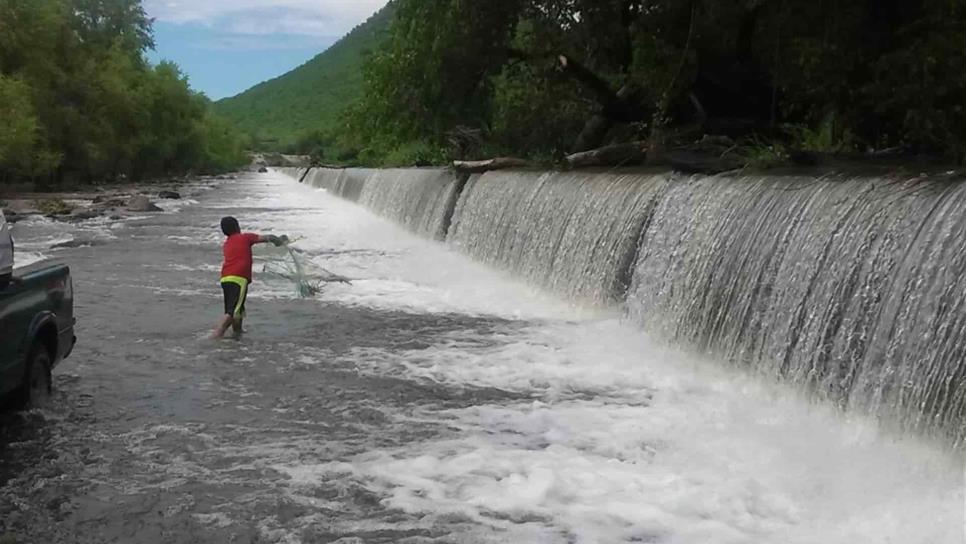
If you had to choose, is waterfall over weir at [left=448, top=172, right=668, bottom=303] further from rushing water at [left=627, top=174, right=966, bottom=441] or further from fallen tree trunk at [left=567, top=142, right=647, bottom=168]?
rushing water at [left=627, top=174, right=966, bottom=441]

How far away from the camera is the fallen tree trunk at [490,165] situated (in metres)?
22.0

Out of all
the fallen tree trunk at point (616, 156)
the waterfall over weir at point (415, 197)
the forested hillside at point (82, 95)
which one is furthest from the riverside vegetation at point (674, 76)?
the forested hillside at point (82, 95)

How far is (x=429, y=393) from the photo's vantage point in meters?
8.28

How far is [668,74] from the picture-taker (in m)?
19.0

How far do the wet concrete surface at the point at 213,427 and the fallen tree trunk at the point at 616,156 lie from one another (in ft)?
21.8

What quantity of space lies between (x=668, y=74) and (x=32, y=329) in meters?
14.6

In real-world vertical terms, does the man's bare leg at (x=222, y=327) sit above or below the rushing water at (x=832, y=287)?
below

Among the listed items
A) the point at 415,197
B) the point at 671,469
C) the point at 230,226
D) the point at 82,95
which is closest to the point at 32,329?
the point at 230,226

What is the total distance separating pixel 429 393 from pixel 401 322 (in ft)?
12.3

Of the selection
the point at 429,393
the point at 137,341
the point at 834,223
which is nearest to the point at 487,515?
A: the point at 429,393

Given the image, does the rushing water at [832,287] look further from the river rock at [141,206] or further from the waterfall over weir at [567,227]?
the river rock at [141,206]

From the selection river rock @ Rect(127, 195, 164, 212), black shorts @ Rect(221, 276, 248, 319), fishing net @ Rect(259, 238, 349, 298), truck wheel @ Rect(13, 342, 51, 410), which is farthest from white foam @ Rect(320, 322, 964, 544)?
river rock @ Rect(127, 195, 164, 212)

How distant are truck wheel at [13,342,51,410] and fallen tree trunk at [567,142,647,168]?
478 inches

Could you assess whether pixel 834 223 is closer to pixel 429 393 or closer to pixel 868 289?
pixel 868 289
